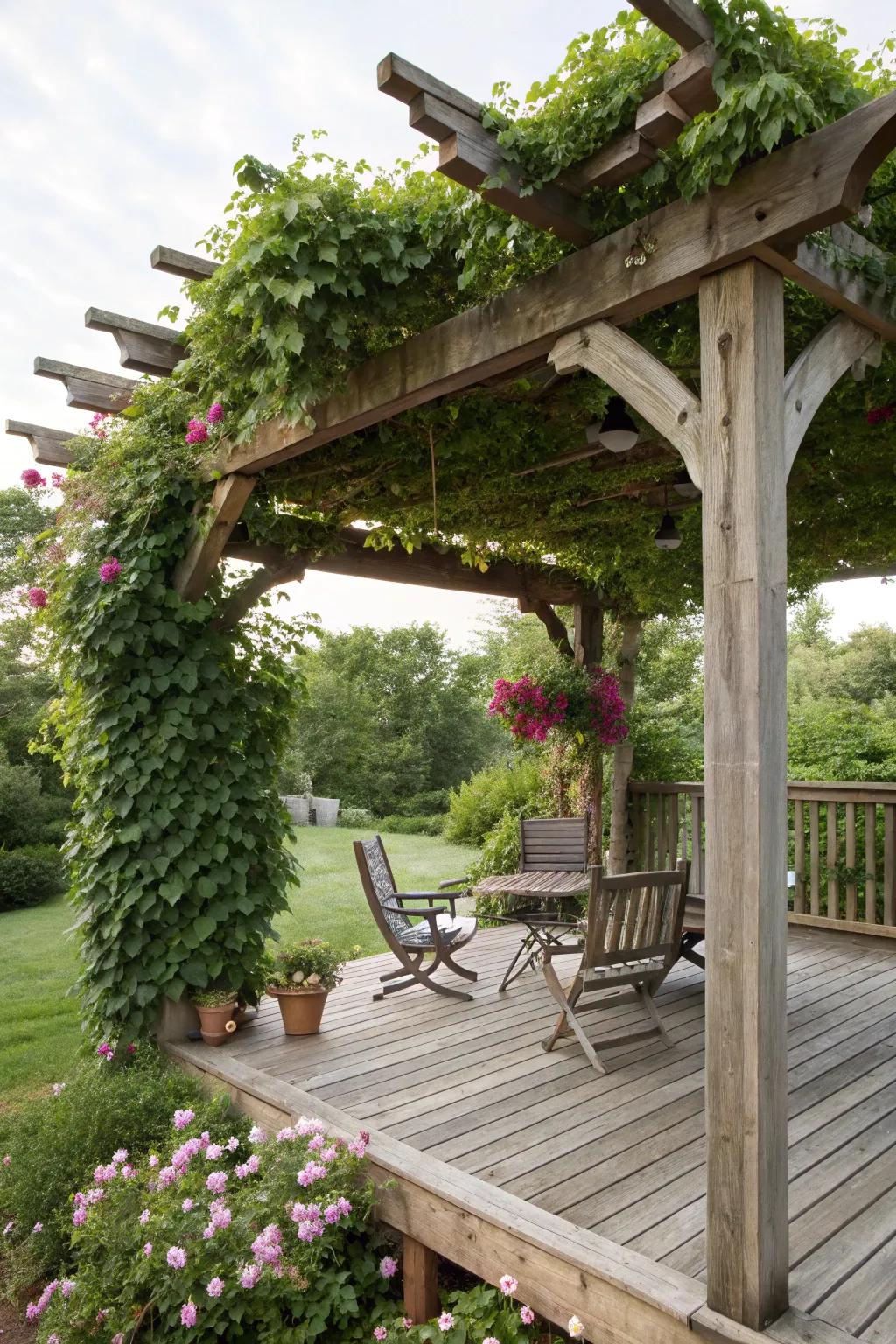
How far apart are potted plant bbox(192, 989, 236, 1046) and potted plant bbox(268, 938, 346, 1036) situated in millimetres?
207

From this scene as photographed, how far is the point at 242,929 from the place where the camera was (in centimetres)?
425

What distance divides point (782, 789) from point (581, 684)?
4.62 m

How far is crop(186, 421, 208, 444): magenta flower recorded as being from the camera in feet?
13.2

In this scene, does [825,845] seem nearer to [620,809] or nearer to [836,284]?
[620,809]

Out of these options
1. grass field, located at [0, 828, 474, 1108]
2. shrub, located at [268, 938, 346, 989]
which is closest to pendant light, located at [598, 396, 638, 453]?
shrub, located at [268, 938, 346, 989]

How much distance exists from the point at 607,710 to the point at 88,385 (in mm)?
4179

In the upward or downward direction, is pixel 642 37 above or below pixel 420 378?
above

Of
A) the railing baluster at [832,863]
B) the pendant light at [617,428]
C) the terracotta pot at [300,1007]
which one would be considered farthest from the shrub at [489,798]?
the pendant light at [617,428]

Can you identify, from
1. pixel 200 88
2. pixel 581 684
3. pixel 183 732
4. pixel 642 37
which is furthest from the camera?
pixel 581 684

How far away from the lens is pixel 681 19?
5.93 ft

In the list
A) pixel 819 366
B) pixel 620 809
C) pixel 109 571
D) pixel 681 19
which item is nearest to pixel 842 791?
pixel 620 809

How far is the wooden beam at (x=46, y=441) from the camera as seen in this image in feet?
14.5

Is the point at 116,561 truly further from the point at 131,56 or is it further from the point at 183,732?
the point at 131,56

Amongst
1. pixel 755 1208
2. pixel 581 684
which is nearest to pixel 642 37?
pixel 755 1208
